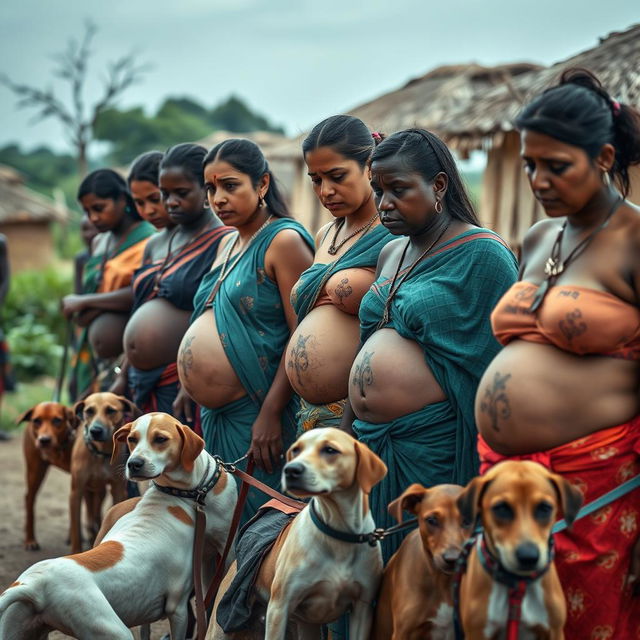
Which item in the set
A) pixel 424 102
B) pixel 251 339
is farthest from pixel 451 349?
pixel 424 102

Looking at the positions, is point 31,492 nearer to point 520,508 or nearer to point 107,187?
point 107,187

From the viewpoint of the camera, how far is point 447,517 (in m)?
3.00

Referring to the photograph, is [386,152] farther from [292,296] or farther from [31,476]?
[31,476]

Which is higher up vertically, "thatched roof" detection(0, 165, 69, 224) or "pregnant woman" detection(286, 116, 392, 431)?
"pregnant woman" detection(286, 116, 392, 431)

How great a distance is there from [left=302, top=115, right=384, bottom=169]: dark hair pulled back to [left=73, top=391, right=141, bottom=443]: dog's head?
80.8 inches

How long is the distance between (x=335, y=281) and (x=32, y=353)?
12339 mm

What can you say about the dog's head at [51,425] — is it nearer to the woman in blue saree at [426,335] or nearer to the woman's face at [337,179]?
the woman's face at [337,179]

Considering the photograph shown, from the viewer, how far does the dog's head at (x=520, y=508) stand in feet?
8.21

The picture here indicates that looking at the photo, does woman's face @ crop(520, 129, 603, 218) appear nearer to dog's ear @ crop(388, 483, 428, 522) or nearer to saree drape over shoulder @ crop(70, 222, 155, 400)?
dog's ear @ crop(388, 483, 428, 522)

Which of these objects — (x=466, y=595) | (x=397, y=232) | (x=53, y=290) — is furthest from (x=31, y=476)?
(x=53, y=290)

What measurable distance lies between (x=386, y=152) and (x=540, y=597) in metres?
1.78

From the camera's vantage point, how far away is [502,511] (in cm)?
256

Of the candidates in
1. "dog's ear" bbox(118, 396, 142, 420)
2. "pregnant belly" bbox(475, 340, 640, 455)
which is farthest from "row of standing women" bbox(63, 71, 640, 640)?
"dog's ear" bbox(118, 396, 142, 420)

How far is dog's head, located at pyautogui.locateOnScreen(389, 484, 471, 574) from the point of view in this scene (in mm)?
2934
